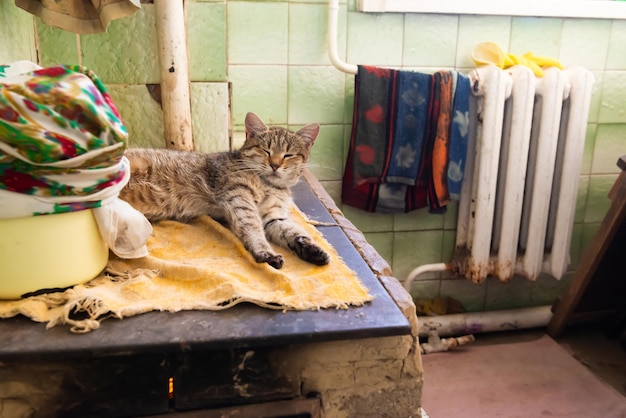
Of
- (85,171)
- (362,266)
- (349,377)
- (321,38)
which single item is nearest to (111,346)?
(85,171)

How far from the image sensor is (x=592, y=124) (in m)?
2.27

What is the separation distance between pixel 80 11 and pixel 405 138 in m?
1.22

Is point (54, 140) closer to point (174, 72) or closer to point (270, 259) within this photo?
point (270, 259)

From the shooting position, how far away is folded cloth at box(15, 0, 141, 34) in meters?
1.38

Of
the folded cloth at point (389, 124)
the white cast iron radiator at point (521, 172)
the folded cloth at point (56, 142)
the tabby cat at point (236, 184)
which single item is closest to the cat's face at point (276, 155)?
the tabby cat at point (236, 184)

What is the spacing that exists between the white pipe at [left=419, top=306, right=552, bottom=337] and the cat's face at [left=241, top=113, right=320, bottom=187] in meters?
1.10

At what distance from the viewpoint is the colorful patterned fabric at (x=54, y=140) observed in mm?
770

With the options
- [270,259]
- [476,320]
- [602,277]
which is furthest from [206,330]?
[602,277]

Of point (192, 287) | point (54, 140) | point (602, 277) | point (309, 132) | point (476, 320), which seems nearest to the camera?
point (54, 140)

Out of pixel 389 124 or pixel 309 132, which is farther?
pixel 389 124

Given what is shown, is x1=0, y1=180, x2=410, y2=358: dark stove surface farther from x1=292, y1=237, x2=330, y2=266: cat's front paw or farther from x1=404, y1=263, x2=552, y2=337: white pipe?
x1=404, y1=263, x2=552, y2=337: white pipe

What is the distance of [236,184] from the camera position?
58.2 inches

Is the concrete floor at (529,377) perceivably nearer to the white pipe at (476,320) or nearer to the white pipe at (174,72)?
the white pipe at (476,320)

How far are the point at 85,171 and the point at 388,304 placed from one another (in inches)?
23.1
